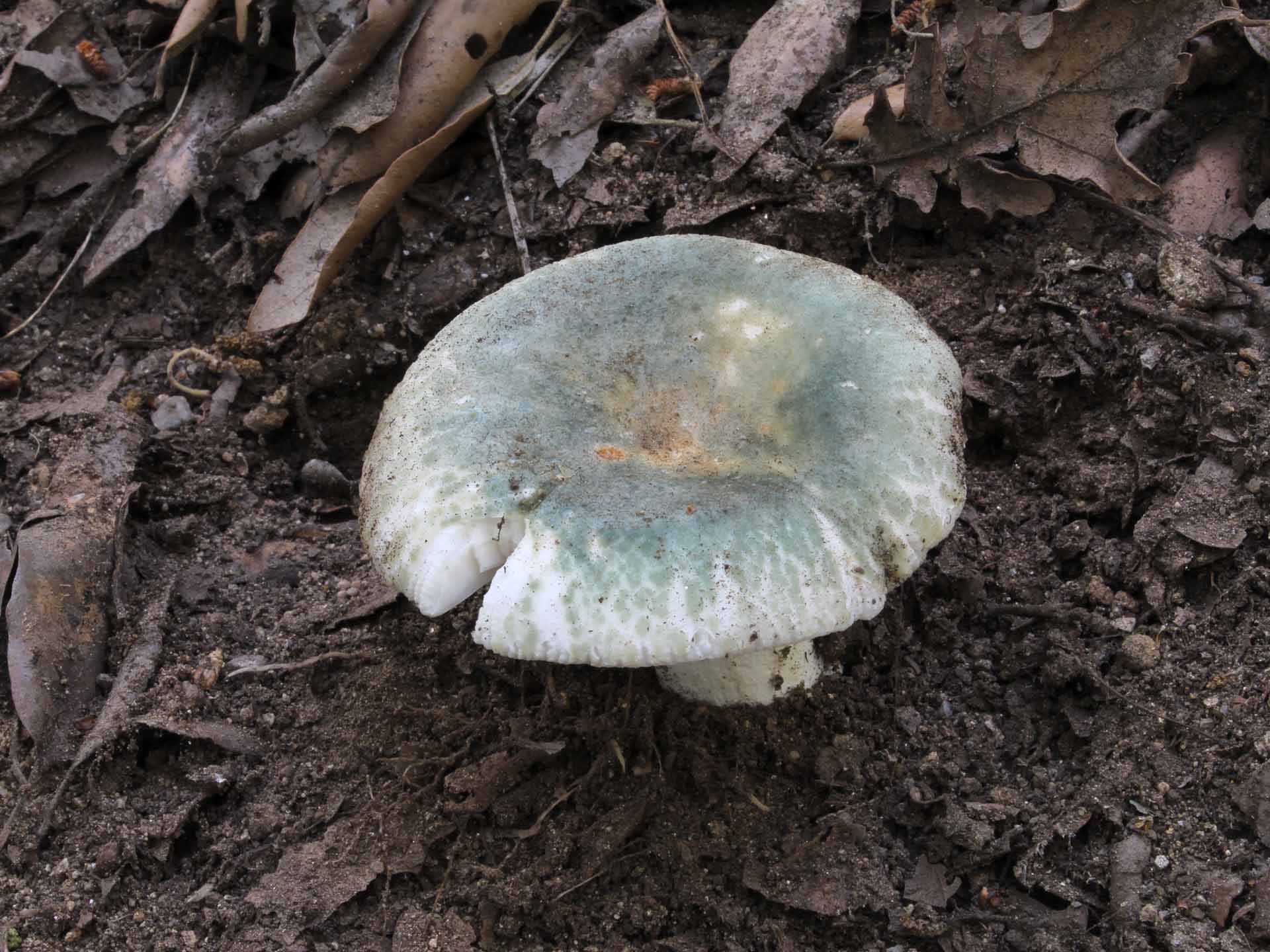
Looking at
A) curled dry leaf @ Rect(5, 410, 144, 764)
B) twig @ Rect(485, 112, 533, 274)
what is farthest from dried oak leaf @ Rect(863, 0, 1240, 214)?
curled dry leaf @ Rect(5, 410, 144, 764)

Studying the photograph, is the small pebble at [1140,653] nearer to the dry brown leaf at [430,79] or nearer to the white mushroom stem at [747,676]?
the white mushroom stem at [747,676]

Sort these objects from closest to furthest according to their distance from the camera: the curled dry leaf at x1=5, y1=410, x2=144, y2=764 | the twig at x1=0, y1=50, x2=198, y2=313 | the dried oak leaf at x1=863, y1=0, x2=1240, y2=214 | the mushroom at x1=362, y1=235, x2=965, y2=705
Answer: the mushroom at x1=362, y1=235, x2=965, y2=705 → the curled dry leaf at x1=5, y1=410, x2=144, y2=764 → the dried oak leaf at x1=863, y1=0, x2=1240, y2=214 → the twig at x1=0, y1=50, x2=198, y2=313

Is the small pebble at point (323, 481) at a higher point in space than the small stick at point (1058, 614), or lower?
higher

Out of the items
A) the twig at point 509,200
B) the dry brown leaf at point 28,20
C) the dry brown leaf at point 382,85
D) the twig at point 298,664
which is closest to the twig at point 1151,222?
the twig at point 509,200

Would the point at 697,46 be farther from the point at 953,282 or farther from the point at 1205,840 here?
the point at 1205,840

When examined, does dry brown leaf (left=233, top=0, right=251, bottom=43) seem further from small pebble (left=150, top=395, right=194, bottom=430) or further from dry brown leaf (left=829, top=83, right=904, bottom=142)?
dry brown leaf (left=829, top=83, right=904, bottom=142)

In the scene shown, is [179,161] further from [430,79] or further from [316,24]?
[430,79]

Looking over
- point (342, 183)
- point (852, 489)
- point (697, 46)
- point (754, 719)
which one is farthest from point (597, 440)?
point (697, 46)
